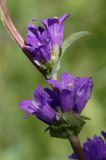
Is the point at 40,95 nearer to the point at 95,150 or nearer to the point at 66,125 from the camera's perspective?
the point at 66,125

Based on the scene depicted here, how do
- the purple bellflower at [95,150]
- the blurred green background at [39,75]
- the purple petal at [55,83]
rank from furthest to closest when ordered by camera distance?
1. the blurred green background at [39,75]
2. the purple bellflower at [95,150]
3. the purple petal at [55,83]

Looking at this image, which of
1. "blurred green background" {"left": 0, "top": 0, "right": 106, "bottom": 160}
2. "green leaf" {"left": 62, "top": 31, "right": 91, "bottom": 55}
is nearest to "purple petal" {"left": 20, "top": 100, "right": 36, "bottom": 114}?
"green leaf" {"left": 62, "top": 31, "right": 91, "bottom": 55}

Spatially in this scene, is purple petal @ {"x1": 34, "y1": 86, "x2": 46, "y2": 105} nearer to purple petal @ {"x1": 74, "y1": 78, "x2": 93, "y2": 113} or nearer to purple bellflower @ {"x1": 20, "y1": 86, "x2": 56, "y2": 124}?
purple bellflower @ {"x1": 20, "y1": 86, "x2": 56, "y2": 124}

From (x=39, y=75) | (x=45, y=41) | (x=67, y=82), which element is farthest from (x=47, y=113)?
(x=39, y=75)

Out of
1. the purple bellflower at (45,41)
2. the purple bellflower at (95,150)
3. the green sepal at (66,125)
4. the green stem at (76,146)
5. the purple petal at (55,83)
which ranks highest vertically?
the purple bellflower at (45,41)

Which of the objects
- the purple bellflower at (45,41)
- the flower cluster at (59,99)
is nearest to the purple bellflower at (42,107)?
the flower cluster at (59,99)

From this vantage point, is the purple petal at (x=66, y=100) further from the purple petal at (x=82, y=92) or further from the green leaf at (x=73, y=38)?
the green leaf at (x=73, y=38)
